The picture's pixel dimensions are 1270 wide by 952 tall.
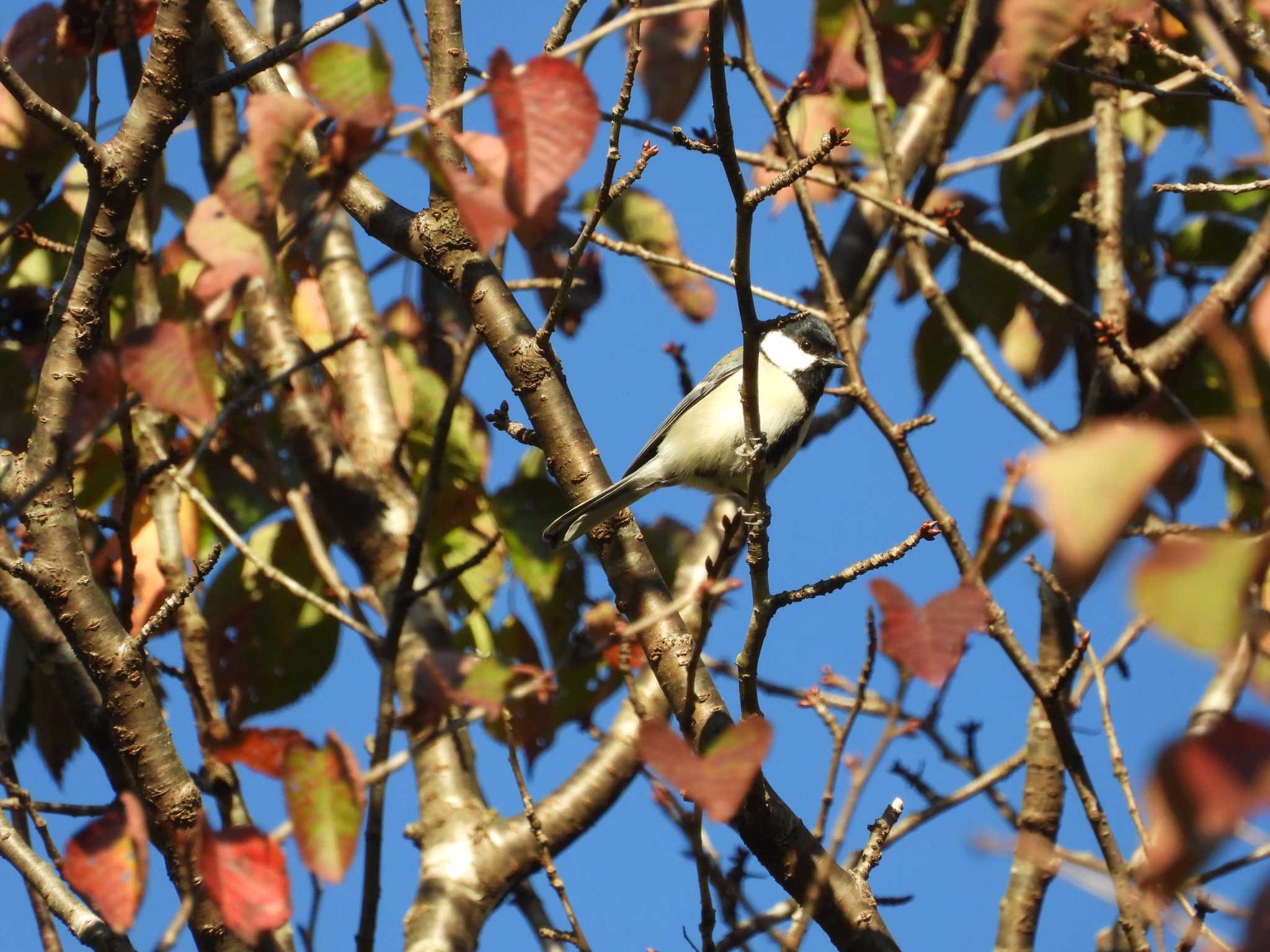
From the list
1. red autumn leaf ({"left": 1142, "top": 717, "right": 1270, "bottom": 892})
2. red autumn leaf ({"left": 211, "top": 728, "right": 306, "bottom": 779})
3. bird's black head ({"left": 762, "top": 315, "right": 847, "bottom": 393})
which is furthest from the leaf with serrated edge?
bird's black head ({"left": 762, "top": 315, "right": 847, "bottom": 393})

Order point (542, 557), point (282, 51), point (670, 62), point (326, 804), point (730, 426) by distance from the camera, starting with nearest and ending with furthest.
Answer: point (326, 804), point (282, 51), point (670, 62), point (542, 557), point (730, 426)

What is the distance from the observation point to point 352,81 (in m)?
1.17

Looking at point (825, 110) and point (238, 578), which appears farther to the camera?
point (825, 110)

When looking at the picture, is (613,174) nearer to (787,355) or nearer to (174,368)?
(174,368)

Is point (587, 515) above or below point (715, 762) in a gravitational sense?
above

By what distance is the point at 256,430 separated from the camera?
127 inches

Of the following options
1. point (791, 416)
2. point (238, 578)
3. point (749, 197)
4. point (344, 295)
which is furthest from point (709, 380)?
point (749, 197)

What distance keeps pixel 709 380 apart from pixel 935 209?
1.28m

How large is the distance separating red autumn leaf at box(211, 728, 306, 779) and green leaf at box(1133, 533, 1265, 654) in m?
0.84

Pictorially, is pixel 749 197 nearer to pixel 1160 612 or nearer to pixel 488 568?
pixel 1160 612

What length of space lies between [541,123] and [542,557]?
2094 mm

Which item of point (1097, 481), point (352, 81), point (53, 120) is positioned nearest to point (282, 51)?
point (53, 120)

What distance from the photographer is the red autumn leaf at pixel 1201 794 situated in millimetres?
728

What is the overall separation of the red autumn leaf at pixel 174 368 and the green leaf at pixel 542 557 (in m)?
1.96
